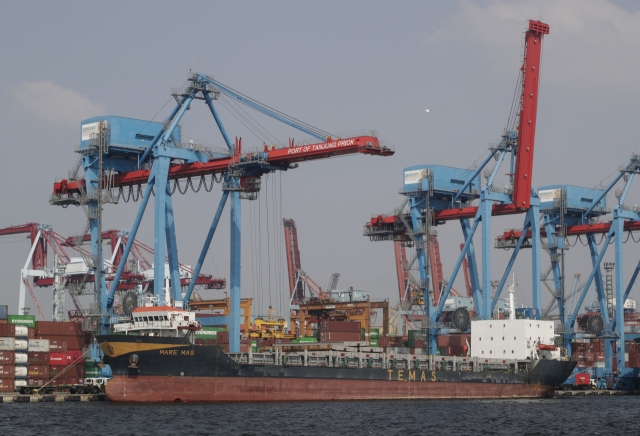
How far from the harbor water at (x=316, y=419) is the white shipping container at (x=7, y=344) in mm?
5885

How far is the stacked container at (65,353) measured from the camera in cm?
7244

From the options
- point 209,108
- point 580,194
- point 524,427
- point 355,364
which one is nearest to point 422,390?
point 355,364

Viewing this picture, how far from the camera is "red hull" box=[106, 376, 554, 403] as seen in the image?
187 feet

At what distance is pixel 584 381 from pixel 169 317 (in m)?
47.7

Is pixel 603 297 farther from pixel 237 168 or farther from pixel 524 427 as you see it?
pixel 524 427

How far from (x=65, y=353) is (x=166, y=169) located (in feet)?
51.4

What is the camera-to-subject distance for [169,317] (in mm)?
59969

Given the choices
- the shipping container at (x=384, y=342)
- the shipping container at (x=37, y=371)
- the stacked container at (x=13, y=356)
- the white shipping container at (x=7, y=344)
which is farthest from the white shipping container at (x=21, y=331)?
the shipping container at (x=384, y=342)

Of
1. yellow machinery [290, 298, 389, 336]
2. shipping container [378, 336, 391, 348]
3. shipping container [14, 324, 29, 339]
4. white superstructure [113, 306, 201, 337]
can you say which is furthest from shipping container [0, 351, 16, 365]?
shipping container [378, 336, 391, 348]

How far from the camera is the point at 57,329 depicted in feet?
242

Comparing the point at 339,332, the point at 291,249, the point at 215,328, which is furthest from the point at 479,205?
the point at 291,249

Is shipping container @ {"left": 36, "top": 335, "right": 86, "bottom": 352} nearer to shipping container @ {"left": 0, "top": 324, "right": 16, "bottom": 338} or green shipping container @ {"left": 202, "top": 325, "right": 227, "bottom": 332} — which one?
shipping container @ {"left": 0, "top": 324, "right": 16, "bottom": 338}

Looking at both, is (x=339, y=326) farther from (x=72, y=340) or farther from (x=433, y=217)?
(x=72, y=340)

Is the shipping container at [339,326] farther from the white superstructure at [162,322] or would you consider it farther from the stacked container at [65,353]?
the white superstructure at [162,322]
